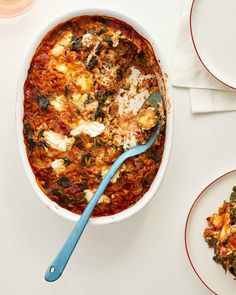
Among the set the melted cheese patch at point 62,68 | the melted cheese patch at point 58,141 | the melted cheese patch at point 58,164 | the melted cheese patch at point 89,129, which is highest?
the melted cheese patch at point 62,68

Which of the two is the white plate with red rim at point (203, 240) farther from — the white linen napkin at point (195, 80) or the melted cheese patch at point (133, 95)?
the melted cheese patch at point (133, 95)

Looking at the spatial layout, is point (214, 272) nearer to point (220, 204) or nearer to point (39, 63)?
point (220, 204)

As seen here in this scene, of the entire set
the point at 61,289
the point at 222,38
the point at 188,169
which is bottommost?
the point at 61,289

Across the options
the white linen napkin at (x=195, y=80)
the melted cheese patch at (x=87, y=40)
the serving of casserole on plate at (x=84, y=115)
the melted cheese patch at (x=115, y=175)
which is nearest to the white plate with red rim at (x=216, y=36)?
the white linen napkin at (x=195, y=80)

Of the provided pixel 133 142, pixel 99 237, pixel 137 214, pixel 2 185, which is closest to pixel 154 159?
pixel 133 142

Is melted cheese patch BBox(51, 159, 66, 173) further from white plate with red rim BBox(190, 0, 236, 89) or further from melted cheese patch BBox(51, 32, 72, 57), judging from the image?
white plate with red rim BBox(190, 0, 236, 89)

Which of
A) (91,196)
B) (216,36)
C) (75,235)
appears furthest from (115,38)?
(75,235)
